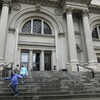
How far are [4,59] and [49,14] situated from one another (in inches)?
376

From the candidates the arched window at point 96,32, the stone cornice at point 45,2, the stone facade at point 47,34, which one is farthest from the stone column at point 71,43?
the arched window at point 96,32

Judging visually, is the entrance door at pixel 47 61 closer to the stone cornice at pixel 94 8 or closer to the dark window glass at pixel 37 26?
the dark window glass at pixel 37 26

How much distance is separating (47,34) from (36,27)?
2.02m

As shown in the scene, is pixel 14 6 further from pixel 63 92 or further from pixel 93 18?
pixel 63 92

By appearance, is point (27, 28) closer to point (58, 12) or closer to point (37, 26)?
point (37, 26)

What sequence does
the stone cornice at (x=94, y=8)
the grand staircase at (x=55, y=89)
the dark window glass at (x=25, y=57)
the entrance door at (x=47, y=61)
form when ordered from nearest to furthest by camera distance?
the grand staircase at (x=55, y=89) → the dark window glass at (x=25, y=57) → the entrance door at (x=47, y=61) → the stone cornice at (x=94, y=8)

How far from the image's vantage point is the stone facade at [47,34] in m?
16.4

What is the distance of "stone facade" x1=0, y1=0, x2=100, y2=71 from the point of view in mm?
16391

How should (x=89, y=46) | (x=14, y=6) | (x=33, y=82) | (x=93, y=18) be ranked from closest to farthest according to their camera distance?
1. (x=33, y=82)
2. (x=89, y=46)
3. (x=14, y=6)
4. (x=93, y=18)

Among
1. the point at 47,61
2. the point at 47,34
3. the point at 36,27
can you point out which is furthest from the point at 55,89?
the point at 36,27

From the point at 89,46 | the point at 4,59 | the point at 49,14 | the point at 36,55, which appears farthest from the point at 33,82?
the point at 49,14

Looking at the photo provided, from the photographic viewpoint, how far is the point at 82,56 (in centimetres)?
1812

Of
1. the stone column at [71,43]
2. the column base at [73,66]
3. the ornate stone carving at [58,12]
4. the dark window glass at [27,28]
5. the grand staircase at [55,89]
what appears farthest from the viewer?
the ornate stone carving at [58,12]

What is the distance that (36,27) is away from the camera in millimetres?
18859
